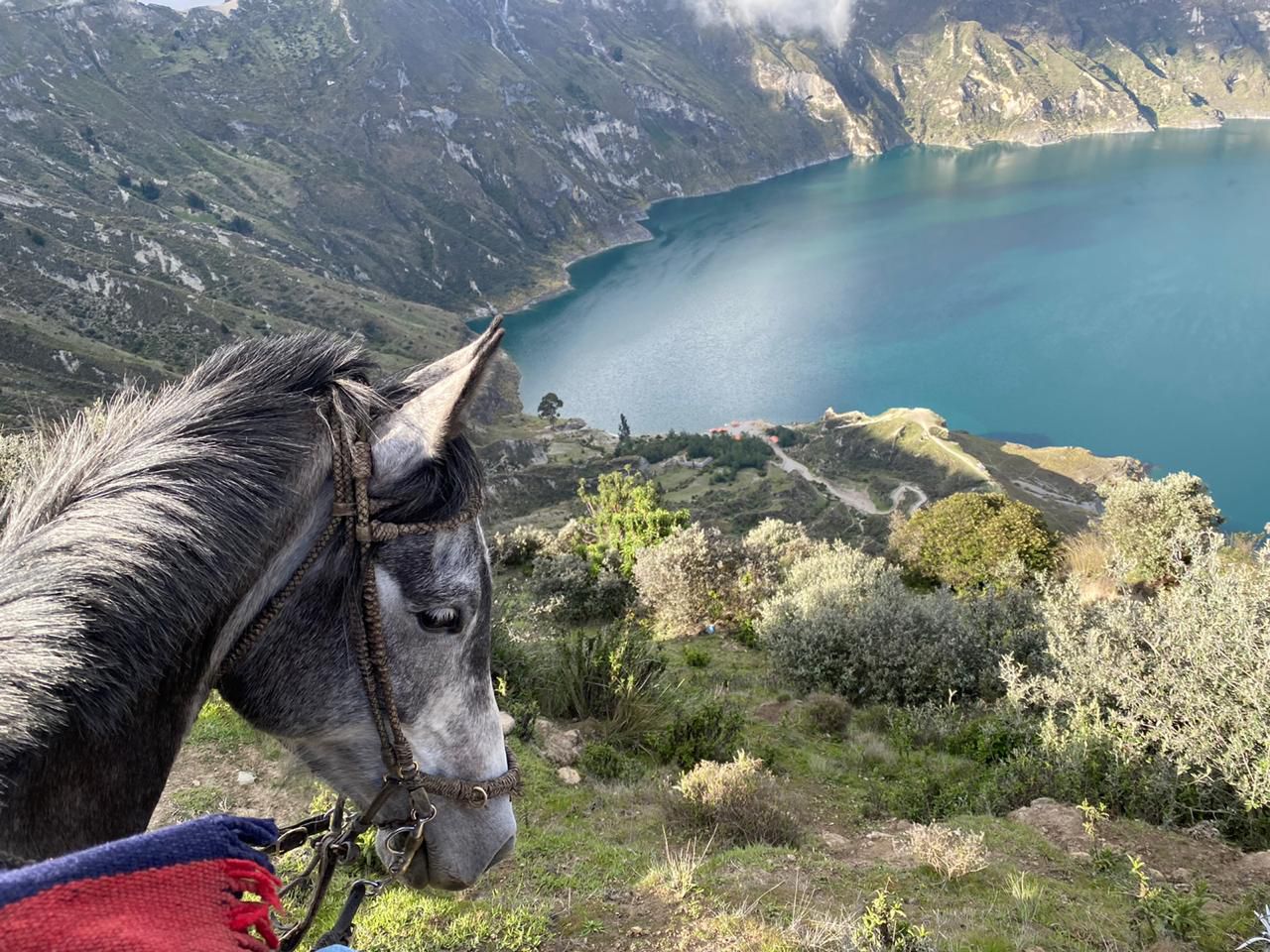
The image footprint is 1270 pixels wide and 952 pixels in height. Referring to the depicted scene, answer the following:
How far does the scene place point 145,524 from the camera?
1299mm

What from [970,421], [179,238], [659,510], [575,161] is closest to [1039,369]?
[970,421]

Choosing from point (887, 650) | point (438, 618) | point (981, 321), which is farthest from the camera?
point (981, 321)

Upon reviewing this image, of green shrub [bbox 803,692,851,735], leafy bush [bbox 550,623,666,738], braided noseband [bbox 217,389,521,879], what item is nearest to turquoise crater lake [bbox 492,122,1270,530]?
green shrub [bbox 803,692,851,735]

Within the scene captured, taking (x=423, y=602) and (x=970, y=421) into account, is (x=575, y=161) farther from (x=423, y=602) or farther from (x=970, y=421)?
(x=423, y=602)

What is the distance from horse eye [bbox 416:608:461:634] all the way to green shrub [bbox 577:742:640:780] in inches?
220

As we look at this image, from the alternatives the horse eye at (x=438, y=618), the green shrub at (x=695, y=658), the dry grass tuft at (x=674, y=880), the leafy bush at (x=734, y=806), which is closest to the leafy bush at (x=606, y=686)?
the leafy bush at (x=734, y=806)

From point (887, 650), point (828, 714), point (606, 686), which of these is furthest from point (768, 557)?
point (606, 686)

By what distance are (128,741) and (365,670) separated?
420 mm

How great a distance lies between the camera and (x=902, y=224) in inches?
4592

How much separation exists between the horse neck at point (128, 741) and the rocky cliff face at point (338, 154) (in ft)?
161

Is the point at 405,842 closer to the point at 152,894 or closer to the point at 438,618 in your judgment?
the point at 438,618

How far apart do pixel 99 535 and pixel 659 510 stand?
1778cm

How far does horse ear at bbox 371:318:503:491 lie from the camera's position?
146 cm

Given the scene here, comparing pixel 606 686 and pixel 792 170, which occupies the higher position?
pixel 792 170
